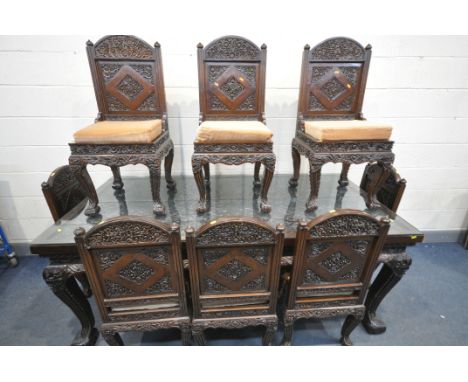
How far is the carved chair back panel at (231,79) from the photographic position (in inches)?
63.5

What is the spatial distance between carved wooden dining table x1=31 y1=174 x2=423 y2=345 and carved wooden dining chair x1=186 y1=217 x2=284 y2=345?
7.7 inches

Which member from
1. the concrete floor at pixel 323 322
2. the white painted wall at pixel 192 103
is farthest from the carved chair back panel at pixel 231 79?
the concrete floor at pixel 323 322

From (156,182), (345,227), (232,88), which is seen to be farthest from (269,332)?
(232,88)

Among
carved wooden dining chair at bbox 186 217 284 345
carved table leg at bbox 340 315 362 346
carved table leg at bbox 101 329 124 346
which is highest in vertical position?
carved wooden dining chair at bbox 186 217 284 345

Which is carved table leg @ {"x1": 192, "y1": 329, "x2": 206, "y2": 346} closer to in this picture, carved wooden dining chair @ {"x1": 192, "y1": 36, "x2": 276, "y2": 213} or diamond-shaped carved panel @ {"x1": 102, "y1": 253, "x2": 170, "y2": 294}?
diamond-shaped carved panel @ {"x1": 102, "y1": 253, "x2": 170, "y2": 294}

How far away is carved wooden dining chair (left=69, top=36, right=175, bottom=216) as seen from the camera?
1.31 metres

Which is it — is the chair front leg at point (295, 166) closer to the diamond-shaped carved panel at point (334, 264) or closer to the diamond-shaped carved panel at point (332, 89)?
the diamond-shaped carved panel at point (332, 89)

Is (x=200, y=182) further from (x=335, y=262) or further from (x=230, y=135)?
(x=335, y=262)

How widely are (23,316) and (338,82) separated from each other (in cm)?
278

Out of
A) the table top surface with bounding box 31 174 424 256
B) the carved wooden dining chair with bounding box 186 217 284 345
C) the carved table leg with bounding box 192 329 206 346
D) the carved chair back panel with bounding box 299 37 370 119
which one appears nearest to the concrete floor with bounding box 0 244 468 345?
the carved table leg with bounding box 192 329 206 346

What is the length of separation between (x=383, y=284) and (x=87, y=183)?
1834mm

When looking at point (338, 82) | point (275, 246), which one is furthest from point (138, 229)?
point (338, 82)

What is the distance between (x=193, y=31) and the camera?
5.89ft

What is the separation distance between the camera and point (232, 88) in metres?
1.71
